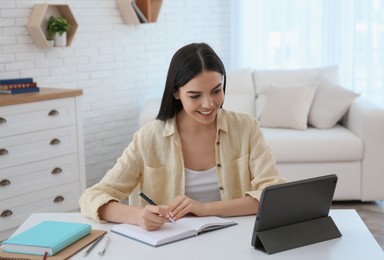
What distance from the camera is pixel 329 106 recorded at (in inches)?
193

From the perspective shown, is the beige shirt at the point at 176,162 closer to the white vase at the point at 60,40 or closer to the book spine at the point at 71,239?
the book spine at the point at 71,239

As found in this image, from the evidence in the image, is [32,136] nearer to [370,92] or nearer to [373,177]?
[373,177]

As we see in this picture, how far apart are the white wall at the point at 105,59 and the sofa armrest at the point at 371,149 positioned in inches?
70.3

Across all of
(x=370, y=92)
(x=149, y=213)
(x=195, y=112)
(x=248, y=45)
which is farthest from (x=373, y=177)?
(x=149, y=213)

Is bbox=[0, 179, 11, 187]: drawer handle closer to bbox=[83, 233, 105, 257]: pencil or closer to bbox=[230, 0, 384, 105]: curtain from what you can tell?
bbox=[83, 233, 105, 257]: pencil

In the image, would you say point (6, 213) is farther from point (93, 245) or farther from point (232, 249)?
point (232, 249)

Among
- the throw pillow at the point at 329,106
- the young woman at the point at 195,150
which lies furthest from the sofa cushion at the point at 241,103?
the young woman at the point at 195,150

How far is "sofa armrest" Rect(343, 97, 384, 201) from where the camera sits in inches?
180

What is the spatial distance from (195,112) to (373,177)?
2656 millimetres

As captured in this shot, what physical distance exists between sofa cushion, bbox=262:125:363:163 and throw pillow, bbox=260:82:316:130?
249 mm

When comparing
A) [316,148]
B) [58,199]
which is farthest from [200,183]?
[316,148]

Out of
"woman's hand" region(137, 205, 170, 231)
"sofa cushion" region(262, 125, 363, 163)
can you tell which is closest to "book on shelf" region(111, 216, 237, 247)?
"woman's hand" region(137, 205, 170, 231)

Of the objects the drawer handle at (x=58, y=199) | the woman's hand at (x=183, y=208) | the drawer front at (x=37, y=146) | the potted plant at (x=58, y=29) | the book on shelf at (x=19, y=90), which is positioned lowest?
the drawer handle at (x=58, y=199)

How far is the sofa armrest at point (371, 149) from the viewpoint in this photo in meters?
4.56
